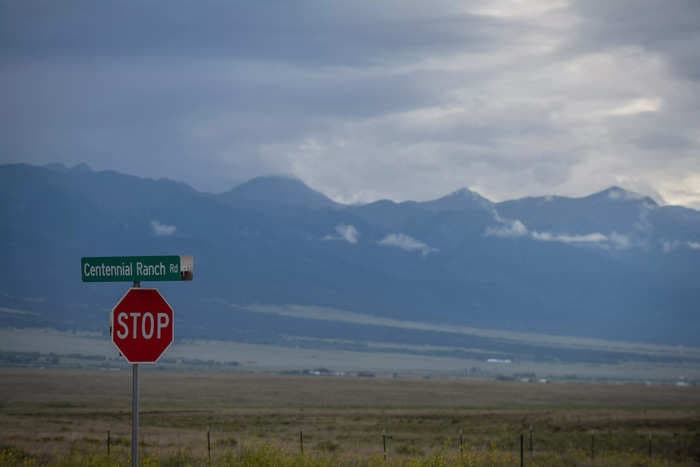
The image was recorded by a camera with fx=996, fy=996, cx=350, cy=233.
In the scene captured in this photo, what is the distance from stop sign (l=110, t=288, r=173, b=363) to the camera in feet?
51.1

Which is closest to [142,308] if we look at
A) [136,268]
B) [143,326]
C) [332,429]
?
[143,326]

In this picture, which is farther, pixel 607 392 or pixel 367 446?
pixel 607 392

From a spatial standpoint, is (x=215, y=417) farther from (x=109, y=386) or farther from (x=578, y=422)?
(x=109, y=386)

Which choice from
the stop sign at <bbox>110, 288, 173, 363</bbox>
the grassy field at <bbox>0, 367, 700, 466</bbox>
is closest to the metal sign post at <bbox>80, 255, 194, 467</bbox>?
the stop sign at <bbox>110, 288, 173, 363</bbox>

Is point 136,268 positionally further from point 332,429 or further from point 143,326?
point 332,429

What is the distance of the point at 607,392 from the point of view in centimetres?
14675

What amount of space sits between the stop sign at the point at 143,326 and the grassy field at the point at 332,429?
6084 millimetres

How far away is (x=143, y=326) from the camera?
1566 centimetres

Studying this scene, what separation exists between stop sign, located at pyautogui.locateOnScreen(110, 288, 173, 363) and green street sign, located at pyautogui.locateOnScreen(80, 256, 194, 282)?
0.30 m

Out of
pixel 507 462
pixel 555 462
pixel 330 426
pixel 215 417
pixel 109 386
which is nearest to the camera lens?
pixel 507 462

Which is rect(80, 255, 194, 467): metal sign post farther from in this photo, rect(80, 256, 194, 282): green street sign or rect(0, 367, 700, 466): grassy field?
rect(0, 367, 700, 466): grassy field

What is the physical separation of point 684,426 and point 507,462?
3472cm

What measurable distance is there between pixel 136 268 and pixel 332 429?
41541 mm

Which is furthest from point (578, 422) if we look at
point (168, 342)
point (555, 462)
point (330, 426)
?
point (168, 342)
